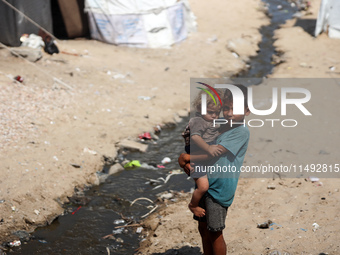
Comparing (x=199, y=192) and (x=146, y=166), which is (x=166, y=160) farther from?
(x=199, y=192)

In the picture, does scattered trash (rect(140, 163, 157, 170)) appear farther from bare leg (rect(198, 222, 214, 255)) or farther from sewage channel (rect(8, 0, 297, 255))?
bare leg (rect(198, 222, 214, 255))

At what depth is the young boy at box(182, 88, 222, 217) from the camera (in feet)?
8.14

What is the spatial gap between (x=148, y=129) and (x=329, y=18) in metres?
5.66

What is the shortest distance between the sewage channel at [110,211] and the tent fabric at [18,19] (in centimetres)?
326

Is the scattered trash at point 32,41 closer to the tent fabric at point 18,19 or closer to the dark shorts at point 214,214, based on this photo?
the tent fabric at point 18,19

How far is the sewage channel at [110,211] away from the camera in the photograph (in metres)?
3.85

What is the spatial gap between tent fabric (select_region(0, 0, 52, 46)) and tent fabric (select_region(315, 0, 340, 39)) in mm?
5664

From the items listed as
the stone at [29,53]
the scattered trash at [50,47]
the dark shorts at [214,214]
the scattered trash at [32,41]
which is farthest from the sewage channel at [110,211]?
the scattered trash at [32,41]

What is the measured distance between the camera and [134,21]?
8.85m

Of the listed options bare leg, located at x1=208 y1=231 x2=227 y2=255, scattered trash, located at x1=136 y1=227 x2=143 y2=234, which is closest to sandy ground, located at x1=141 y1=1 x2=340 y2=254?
scattered trash, located at x1=136 y1=227 x2=143 y2=234

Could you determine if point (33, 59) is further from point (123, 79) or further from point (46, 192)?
point (46, 192)

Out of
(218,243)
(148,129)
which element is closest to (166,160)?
(148,129)

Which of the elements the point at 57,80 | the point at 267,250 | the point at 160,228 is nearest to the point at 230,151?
the point at 267,250

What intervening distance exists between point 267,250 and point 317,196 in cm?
102
